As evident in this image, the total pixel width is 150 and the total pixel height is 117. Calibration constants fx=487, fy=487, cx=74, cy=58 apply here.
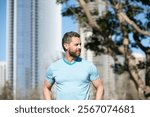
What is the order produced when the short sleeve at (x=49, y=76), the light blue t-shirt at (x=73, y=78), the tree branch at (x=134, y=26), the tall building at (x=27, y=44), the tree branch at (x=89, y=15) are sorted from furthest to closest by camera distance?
the tall building at (x=27, y=44)
the tree branch at (x=89, y=15)
the tree branch at (x=134, y=26)
the short sleeve at (x=49, y=76)
the light blue t-shirt at (x=73, y=78)

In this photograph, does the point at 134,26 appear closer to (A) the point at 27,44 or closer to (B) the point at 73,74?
(B) the point at 73,74

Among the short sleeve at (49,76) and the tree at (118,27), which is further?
the tree at (118,27)

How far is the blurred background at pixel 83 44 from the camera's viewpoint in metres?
14.0

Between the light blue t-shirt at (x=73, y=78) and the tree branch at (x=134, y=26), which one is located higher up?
the tree branch at (x=134, y=26)

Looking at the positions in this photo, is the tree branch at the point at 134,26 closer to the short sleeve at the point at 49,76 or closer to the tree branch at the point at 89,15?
the tree branch at the point at 89,15

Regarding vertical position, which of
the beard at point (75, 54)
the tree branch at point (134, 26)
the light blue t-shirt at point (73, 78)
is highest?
the tree branch at point (134, 26)

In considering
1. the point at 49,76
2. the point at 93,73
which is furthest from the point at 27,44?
the point at 93,73

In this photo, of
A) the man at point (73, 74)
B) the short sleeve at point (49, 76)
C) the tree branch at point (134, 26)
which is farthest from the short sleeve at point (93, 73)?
the tree branch at point (134, 26)

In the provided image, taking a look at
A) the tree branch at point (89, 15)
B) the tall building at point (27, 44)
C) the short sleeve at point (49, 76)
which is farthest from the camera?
the tall building at point (27, 44)

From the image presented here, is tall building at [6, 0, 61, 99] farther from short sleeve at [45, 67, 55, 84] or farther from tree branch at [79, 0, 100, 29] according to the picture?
short sleeve at [45, 67, 55, 84]

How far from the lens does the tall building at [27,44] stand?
3697 centimetres

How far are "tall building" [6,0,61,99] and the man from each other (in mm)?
31357

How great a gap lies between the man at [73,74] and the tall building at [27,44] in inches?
1235

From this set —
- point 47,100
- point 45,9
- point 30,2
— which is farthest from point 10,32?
point 47,100
